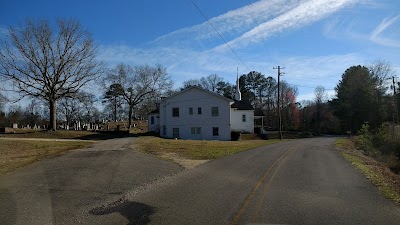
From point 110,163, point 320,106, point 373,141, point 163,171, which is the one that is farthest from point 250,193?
point 320,106

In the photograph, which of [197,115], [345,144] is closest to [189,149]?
[345,144]

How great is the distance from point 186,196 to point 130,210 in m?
1.92

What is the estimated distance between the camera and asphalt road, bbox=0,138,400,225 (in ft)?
24.0

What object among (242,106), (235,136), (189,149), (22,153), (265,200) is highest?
(242,106)

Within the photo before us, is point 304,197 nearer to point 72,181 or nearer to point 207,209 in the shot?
point 207,209

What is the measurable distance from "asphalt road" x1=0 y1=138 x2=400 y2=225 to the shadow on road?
0.07 feet

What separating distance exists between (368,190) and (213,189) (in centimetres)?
468

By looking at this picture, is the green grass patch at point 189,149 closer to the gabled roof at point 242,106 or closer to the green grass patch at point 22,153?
the green grass patch at point 22,153

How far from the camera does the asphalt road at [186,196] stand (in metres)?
7.33

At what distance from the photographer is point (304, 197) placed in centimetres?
959

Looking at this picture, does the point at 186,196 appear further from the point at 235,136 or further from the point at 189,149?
the point at 235,136

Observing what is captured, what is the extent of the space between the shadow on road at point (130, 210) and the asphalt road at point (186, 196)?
0.07 feet

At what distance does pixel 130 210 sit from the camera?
7898 mm

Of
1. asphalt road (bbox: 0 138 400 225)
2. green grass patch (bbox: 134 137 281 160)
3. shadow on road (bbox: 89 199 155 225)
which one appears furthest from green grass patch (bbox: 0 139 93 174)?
shadow on road (bbox: 89 199 155 225)
